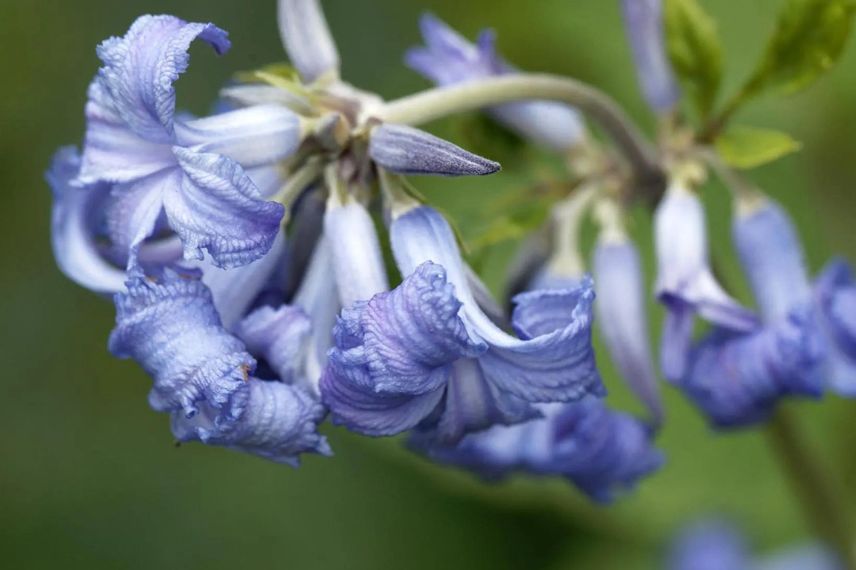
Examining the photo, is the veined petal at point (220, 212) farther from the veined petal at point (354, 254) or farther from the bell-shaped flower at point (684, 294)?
the bell-shaped flower at point (684, 294)

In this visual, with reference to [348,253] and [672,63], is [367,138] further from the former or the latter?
[672,63]

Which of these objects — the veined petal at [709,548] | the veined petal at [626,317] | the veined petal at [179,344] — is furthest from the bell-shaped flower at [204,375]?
the veined petal at [709,548]

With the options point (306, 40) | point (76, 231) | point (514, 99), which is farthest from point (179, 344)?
point (514, 99)

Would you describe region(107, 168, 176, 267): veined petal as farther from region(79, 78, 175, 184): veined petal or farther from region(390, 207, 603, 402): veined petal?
region(390, 207, 603, 402): veined petal

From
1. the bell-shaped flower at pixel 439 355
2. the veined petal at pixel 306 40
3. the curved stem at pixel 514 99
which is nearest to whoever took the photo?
the bell-shaped flower at pixel 439 355

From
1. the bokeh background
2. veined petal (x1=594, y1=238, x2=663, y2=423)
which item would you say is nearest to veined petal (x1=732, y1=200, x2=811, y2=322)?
veined petal (x1=594, y1=238, x2=663, y2=423)

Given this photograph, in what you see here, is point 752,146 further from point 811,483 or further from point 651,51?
point 811,483
